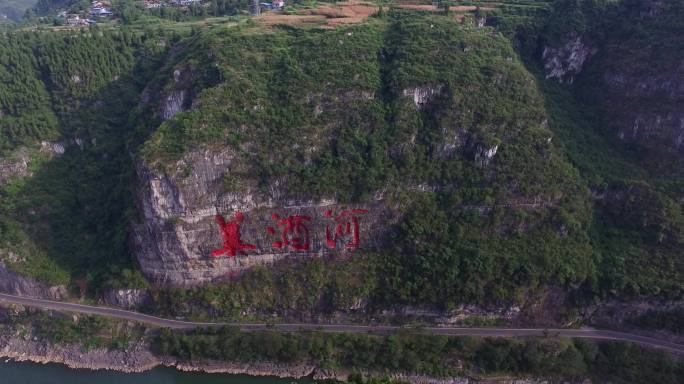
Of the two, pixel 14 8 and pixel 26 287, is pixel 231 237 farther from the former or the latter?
pixel 14 8

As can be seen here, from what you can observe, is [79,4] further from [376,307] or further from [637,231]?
[637,231]

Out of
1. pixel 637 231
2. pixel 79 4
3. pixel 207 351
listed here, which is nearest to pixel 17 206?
pixel 207 351

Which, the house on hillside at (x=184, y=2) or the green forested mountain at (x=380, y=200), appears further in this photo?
the house on hillside at (x=184, y=2)

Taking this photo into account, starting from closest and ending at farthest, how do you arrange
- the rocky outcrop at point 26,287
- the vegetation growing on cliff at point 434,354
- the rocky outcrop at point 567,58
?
the vegetation growing on cliff at point 434,354 → the rocky outcrop at point 26,287 → the rocky outcrop at point 567,58

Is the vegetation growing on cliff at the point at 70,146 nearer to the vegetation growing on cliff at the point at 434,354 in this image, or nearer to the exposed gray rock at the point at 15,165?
the exposed gray rock at the point at 15,165

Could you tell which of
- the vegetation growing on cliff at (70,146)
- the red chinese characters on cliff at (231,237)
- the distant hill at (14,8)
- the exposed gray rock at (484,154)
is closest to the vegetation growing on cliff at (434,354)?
the red chinese characters on cliff at (231,237)

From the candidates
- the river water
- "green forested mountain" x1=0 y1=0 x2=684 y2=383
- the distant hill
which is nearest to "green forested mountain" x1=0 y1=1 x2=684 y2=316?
"green forested mountain" x1=0 y1=0 x2=684 y2=383

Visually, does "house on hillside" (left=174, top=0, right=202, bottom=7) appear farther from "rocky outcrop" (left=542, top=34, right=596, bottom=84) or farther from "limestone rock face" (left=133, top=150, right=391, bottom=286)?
"rocky outcrop" (left=542, top=34, right=596, bottom=84)
